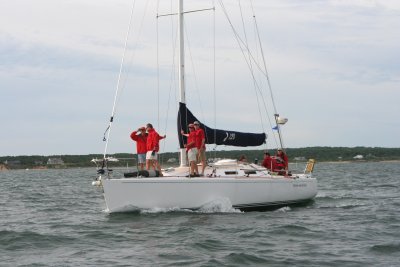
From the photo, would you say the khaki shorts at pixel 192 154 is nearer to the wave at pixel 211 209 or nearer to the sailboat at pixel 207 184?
the sailboat at pixel 207 184

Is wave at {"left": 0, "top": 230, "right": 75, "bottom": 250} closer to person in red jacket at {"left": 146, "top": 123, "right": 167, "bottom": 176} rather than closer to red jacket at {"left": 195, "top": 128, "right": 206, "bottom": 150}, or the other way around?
person in red jacket at {"left": 146, "top": 123, "right": 167, "bottom": 176}

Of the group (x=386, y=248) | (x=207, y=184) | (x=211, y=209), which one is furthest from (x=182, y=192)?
(x=386, y=248)

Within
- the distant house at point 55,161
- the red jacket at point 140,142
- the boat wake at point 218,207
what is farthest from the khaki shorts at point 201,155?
the distant house at point 55,161

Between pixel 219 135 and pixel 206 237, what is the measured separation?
19.4 ft

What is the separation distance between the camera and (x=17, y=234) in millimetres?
14445

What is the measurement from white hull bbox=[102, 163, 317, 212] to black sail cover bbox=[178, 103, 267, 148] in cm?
156

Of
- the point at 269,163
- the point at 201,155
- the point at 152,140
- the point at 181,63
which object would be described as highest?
the point at 181,63

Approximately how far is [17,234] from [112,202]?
2.84m

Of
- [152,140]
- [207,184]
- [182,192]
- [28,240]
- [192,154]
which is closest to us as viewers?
[28,240]

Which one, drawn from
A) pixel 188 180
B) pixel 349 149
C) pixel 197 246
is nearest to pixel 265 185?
pixel 188 180

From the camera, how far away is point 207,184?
16.9 m

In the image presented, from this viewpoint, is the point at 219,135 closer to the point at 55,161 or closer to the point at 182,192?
the point at 182,192

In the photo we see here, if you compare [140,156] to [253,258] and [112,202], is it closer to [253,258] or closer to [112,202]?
[112,202]

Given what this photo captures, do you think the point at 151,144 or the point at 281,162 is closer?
the point at 151,144
